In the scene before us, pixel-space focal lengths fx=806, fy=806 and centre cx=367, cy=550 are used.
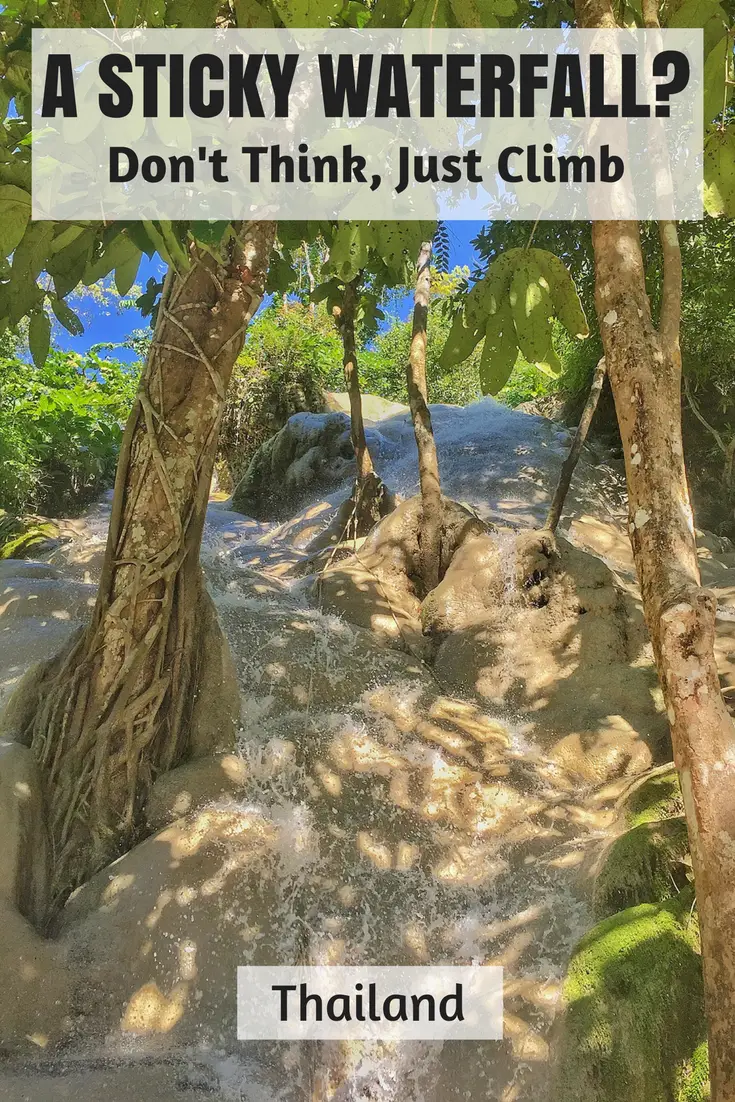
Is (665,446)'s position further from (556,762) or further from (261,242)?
(556,762)

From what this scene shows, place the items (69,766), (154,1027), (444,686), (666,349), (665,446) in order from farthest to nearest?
(444,686) < (69,766) < (154,1027) < (666,349) < (665,446)

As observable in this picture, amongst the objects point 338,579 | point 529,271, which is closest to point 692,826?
point 529,271

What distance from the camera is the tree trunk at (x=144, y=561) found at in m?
3.35

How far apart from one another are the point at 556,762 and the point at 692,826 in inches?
109

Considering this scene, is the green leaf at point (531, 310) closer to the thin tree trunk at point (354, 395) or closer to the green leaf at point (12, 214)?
the green leaf at point (12, 214)

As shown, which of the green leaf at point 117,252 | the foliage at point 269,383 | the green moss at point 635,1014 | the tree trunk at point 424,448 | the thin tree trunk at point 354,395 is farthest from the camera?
the foliage at point 269,383

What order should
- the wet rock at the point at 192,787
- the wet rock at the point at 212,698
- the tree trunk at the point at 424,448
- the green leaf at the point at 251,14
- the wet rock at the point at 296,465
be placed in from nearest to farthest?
the green leaf at the point at 251,14 → the wet rock at the point at 192,787 → the wet rock at the point at 212,698 → the tree trunk at the point at 424,448 → the wet rock at the point at 296,465

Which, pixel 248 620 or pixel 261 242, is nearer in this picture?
pixel 261 242

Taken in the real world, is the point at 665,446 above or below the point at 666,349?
→ below

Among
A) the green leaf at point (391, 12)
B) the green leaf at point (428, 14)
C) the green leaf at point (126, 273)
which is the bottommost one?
the green leaf at point (126, 273)

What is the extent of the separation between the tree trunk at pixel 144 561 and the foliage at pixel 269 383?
857 cm

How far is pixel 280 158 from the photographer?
2.64 m

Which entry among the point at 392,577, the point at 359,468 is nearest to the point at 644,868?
the point at 392,577


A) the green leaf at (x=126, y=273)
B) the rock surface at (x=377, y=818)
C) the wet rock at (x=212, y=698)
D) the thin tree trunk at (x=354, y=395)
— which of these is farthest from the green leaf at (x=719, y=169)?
the thin tree trunk at (x=354, y=395)
